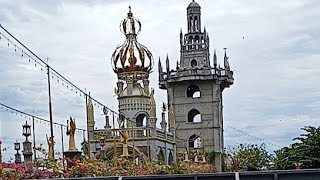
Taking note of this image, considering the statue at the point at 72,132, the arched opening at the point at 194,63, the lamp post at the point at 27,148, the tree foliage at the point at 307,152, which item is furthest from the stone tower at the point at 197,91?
the statue at the point at 72,132

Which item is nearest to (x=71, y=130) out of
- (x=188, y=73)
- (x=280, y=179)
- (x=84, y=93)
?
(x=84, y=93)

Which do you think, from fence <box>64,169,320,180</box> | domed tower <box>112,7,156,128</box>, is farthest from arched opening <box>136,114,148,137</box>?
fence <box>64,169,320,180</box>

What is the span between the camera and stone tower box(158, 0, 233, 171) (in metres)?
52.0

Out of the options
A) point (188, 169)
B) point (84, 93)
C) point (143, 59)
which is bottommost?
point (188, 169)

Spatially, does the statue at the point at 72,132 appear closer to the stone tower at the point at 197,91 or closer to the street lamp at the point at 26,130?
the street lamp at the point at 26,130

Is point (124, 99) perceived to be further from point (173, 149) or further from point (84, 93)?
point (84, 93)

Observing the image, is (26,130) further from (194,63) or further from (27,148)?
(194,63)

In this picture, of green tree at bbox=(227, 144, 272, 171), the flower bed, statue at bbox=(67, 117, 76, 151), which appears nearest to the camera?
the flower bed

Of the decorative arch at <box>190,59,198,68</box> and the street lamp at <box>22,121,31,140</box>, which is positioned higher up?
the decorative arch at <box>190,59,198,68</box>

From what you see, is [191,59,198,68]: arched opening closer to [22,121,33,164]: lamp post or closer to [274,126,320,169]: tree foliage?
[274,126,320,169]: tree foliage

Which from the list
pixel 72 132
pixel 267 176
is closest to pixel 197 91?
pixel 72 132

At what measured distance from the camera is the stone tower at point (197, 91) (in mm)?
51969

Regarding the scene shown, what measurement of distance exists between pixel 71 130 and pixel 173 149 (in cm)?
2049

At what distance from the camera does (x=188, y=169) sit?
26.4 metres
